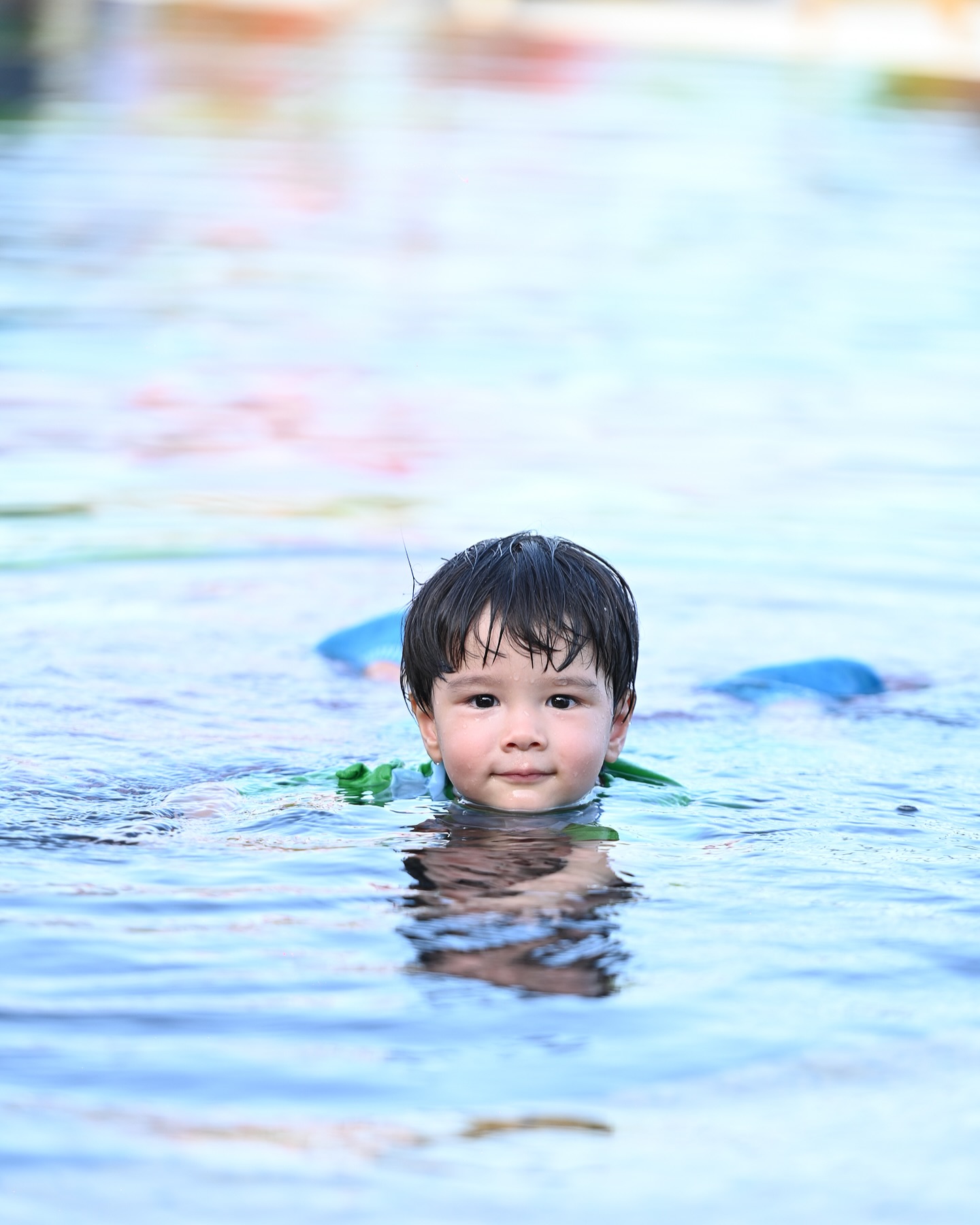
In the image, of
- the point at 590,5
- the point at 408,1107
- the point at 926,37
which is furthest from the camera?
the point at 590,5

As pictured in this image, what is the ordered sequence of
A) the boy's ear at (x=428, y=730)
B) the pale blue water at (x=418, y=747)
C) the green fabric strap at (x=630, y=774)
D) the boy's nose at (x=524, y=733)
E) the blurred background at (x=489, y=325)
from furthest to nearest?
1. the blurred background at (x=489, y=325)
2. the green fabric strap at (x=630, y=774)
3. the boy's ear at (x=428, y=730)
4. the boy's nose at (x=524, y=733)
5. the pale blue water at (x=418, y=747)

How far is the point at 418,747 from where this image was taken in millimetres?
5098

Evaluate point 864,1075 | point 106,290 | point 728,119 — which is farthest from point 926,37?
point 864,1075

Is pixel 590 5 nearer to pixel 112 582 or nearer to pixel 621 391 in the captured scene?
pixel 621 391

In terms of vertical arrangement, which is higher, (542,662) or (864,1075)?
(542,662)

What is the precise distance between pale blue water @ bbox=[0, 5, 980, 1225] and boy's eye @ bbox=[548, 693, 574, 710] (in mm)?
270

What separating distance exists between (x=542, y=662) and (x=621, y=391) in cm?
613

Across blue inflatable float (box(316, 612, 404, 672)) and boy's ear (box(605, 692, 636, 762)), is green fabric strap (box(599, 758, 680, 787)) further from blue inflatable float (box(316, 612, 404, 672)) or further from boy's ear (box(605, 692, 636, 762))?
blue inflatable float (box(316, 612, 404, 672))

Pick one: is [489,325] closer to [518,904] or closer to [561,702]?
[561,702]

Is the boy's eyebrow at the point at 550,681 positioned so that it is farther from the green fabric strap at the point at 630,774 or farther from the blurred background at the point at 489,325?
the blurred background at the point at 489,325

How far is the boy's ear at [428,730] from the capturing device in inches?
166

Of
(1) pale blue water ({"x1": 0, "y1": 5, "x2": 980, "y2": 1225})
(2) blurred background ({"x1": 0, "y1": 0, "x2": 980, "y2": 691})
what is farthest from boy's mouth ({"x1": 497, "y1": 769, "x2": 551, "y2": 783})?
(2) blurred background ({"x1": 0, "y1": 0, "x2": 980, "y2": 691})

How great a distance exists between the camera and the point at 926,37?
3650 centimetres

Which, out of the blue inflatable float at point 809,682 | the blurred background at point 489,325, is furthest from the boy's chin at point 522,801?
the blurred background at point 489,325
